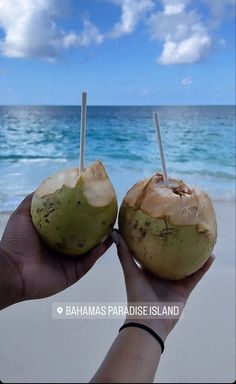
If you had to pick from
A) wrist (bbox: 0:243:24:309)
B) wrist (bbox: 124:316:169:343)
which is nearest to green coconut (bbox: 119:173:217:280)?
wrist (bbox: 124:316:169:343)

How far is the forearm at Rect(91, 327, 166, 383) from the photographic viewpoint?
29.0 inches

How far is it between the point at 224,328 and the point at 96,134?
10863 millimetres

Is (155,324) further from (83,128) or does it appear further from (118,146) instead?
(118,146)

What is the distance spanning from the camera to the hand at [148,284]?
3.07 feet

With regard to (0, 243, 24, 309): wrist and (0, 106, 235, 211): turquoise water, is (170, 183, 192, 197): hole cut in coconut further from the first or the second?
(0, 106, 235, 211): turquoise water

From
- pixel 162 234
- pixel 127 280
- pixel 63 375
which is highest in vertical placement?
pixel 162 234

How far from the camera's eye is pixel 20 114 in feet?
54.5

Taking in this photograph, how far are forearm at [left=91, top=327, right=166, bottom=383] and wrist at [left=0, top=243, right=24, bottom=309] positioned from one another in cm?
31

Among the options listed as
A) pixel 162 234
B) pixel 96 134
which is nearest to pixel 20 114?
pixel 96 134

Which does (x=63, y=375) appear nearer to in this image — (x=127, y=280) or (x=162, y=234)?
(x=127, y=280)

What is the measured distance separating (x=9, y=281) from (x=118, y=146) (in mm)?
9260

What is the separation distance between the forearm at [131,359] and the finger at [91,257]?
23cm

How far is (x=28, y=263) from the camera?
3.42 feet

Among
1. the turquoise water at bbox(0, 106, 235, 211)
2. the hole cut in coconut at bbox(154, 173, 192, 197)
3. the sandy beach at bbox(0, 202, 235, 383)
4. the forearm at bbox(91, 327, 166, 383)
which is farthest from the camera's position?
the turquoise water at bbox(0, 106, 235, 211)
